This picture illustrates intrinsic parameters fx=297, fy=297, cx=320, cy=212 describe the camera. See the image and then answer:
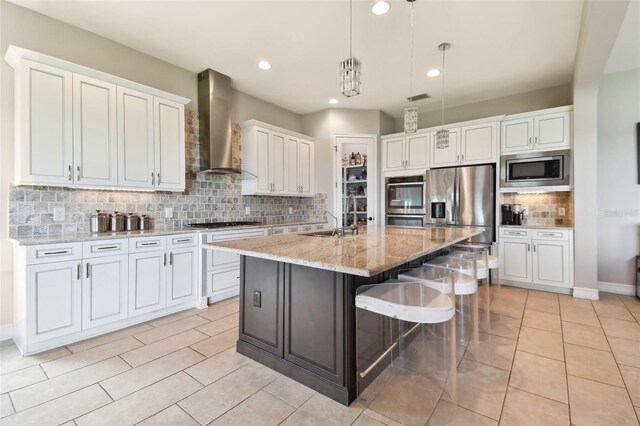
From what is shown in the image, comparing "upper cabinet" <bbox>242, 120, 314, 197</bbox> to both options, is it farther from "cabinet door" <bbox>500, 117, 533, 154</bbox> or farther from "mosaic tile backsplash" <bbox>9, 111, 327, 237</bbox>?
"cabinet door" <bbox>500, 117, 533, 154</bbox>

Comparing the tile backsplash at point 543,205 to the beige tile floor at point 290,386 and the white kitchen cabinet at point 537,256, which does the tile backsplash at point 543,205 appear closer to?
the white kitchen cabinet at point 537,256

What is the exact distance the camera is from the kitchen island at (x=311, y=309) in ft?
5.62

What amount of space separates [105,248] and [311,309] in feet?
6.51

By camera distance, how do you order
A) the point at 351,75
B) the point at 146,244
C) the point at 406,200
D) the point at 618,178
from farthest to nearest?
the point at 406,200 < the point at 618,178 < the point at 146,244 < the point at 351,75

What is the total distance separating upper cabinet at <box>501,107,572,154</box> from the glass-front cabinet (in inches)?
78.4

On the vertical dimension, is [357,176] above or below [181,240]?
above

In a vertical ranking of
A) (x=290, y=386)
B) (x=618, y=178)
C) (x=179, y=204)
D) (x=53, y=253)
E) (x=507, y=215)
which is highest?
(x=618, y=178)

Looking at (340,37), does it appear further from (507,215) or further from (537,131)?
(507,215)

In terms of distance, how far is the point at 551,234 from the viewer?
3.85m

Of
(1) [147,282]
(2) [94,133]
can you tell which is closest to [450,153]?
(1) [147,282]

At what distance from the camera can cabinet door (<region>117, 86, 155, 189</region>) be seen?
9.72ft

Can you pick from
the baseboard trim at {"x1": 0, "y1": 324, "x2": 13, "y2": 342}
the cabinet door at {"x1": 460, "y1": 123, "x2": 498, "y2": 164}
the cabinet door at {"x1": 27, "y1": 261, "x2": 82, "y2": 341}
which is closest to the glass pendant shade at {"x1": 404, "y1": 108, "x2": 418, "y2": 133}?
the cabinet door at {"x1": 460, "y1": 123, "x2": 498, "y2": 164}

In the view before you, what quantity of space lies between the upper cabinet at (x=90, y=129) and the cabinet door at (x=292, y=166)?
1.76 m

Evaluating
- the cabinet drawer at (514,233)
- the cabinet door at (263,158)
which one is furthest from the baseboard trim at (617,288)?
the cabinet door at (263,158)
